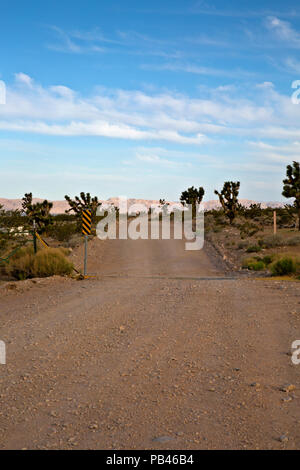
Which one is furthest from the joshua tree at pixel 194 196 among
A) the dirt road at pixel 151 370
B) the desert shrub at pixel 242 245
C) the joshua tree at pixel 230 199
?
the dirt road at pixel 151 370

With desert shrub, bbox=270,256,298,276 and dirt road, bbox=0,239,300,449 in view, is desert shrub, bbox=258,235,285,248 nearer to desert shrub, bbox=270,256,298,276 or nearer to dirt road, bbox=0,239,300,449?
desert shrub, bbox=270,256,298,276

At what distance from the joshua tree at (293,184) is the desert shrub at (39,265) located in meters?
24.4

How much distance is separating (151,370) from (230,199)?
39.2m

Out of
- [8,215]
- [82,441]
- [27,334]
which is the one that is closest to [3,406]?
[82,441]

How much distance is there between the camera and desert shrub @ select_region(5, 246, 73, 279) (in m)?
16.0

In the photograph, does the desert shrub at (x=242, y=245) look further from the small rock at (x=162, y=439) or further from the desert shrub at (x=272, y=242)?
the small rock at (x=162, y=439)

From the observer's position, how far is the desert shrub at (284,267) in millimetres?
16156

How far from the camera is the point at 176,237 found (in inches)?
1389

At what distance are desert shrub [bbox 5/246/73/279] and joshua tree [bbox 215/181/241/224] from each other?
97.6 ft

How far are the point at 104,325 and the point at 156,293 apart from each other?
371 cm

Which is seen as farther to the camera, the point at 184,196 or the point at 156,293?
the point at 184,196

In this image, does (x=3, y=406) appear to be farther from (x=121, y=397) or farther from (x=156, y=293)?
(x=156, y=293)

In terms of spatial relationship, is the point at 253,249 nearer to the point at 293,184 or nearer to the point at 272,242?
the point at 272,242
